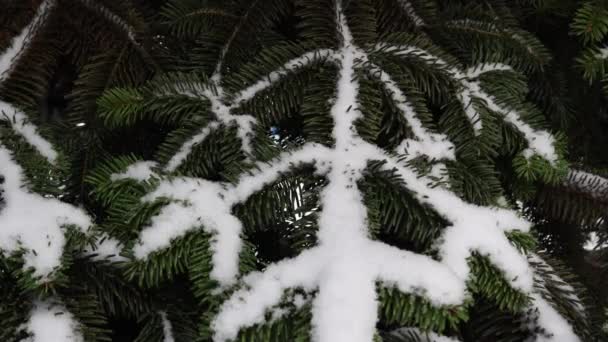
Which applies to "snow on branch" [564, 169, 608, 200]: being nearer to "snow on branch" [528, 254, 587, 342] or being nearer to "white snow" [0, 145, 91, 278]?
"snow on branch" [528, 254, 587, 342]

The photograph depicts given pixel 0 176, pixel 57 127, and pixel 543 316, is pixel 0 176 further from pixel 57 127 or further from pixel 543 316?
pixel 543 316

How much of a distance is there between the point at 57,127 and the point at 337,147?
1.93 ft

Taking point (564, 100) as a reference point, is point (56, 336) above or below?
below

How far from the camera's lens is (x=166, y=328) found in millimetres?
781

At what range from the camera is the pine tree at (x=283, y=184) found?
634mm

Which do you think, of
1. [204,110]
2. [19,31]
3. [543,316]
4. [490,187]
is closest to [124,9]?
[19,31]

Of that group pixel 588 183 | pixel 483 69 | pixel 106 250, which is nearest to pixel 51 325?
pixel 106 250

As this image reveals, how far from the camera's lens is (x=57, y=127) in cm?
99

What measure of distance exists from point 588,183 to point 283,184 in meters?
0.67

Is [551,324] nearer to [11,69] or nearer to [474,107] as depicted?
[474,107]

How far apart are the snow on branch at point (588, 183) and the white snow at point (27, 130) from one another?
981 mm

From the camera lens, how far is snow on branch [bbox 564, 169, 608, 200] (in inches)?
40.1

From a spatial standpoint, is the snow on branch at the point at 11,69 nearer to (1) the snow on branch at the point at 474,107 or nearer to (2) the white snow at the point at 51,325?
(2) the white snow at the point at 51,325

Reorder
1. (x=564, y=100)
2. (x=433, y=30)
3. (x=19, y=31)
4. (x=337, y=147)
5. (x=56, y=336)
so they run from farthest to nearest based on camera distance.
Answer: (x=564, y=100)
(x=433, y=30)
(x=19, y=31)
(x=337, y=147)
(x=56, y=336)
